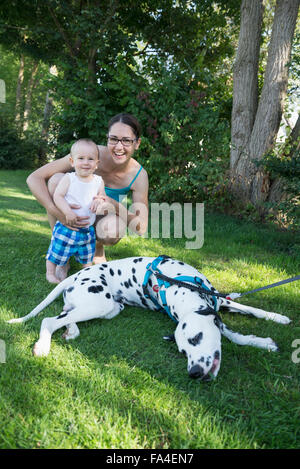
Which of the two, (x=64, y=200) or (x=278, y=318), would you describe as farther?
(x=64, y=200)

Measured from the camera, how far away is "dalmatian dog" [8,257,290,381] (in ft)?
7.42

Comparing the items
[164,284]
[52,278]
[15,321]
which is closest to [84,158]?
[52,278]

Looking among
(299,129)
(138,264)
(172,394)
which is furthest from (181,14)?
(172,394)

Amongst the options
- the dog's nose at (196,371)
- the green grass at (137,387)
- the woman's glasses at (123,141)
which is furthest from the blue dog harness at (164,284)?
the woman's glasses at (123,141)

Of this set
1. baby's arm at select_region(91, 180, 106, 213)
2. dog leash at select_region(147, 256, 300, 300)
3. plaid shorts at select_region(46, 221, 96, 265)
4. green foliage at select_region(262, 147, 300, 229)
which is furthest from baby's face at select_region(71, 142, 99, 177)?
green foliage at select_region(262, 147, 300, 229)

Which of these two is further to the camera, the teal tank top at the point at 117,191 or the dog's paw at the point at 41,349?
the teal tank top at the point at 117,191

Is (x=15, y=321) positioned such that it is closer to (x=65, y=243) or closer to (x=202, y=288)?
(x=65, y=243)

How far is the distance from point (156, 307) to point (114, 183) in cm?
195

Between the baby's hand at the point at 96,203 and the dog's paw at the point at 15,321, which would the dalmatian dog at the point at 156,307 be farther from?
the baby's hand at the point at 96,203

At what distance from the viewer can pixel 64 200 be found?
3807mm

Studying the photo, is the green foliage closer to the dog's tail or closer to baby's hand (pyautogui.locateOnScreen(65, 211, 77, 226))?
baby's hand (pyautogui.locateOnScreen(65, 211, 77, 226))

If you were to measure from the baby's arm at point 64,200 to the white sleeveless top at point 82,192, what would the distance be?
53 millimetres

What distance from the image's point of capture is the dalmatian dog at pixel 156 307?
7.42 ft

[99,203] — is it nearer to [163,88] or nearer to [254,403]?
[254,403]
